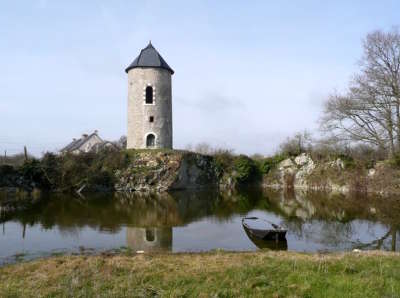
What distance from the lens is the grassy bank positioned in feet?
17.0

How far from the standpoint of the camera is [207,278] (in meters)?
5.97

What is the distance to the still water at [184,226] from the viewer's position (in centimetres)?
1120

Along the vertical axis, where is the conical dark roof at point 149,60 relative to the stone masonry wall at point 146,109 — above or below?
above

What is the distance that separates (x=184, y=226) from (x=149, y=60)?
23.0 m

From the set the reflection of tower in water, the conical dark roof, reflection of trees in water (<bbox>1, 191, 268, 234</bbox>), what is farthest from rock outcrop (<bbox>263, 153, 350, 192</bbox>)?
the reflection of tower in water

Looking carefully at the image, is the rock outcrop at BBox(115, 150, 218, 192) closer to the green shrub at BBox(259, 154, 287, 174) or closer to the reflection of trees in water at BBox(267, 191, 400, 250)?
the green shrub at BBox(259, 154, 287, 174)

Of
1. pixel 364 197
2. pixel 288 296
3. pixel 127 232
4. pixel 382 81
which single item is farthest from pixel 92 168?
pixel 288 296

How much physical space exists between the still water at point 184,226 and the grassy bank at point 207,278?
314 cm

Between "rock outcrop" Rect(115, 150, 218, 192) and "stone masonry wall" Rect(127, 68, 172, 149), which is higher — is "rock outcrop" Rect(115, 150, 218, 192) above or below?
below

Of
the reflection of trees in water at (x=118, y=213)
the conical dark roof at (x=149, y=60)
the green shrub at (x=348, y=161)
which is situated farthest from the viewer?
the conical dark roof at (x=149, y=60)

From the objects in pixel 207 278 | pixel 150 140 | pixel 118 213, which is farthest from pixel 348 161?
pixel 207 278

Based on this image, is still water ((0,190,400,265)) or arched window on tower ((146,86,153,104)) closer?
still water ((0,190,400,265))

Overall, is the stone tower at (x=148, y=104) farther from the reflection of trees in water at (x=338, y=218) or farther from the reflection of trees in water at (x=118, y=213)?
the reflection of trees in water at (x=338, y=218)

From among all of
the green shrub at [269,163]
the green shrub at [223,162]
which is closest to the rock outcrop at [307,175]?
the green shrub at [269,163]
